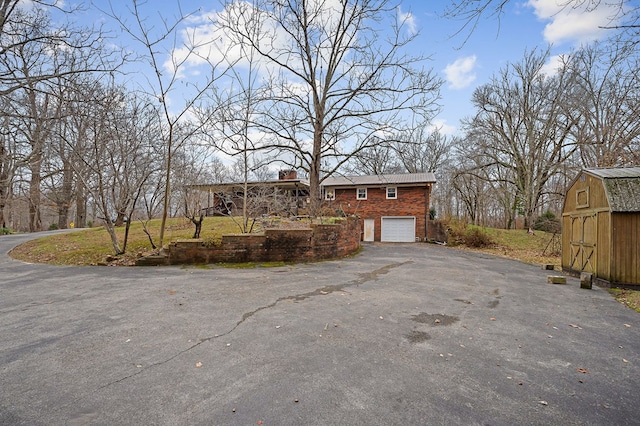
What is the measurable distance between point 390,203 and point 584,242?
14.3 meters

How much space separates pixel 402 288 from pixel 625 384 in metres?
3.92

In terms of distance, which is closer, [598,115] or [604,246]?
[604,246]

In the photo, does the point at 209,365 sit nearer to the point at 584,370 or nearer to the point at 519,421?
the point at 519,421

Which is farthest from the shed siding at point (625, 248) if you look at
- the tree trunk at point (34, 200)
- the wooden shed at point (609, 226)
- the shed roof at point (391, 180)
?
the tree trunk at point (34, 200)

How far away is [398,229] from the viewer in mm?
22562

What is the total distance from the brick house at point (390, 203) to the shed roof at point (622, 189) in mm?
13396

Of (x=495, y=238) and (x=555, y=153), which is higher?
(x=555, y=153)

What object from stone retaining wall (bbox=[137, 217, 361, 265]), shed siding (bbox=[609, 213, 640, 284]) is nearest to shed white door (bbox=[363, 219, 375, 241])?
stone retaining wall (bbox=[137, 217, 361, 265])

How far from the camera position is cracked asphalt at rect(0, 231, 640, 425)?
2307 millimetres

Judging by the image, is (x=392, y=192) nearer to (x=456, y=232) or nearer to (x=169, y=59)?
(x=456, y=232)

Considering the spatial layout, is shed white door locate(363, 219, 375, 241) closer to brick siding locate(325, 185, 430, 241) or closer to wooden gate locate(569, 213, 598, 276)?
brick siding locate(325, 185, 430, 241)

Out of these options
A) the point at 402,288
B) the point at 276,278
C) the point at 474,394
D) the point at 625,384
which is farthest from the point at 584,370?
the point at 276,278

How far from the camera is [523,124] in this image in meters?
24.7

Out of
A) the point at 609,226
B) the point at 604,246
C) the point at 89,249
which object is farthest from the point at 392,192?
the point at 89,249
